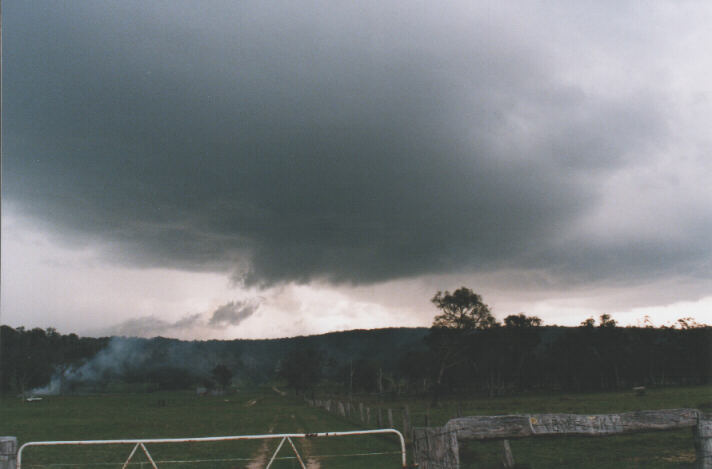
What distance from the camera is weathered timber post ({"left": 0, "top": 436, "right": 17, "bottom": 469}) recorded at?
21.1 ft

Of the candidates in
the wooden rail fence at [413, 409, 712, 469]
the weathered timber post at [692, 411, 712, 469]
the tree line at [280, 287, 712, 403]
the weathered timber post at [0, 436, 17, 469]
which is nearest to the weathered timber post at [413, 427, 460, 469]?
the wooden rail fence at [413, 409, 712, 469]

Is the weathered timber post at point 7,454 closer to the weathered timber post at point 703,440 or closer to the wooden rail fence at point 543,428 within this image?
the wooden rail fence at point 543,428

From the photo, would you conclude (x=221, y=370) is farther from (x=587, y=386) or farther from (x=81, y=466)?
(x=81, y=466)

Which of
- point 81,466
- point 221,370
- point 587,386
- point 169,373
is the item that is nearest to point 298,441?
point 81,466

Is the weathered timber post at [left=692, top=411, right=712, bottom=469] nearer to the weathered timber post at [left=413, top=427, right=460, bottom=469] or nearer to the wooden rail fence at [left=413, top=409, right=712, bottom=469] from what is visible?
the wooden rail fence at [left=413, top=409, right=712, bottom=469]

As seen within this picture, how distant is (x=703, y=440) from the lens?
6.13 metres

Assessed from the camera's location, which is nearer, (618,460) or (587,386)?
(618,460)

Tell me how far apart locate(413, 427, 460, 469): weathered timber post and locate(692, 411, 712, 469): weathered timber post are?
2835 millimetres

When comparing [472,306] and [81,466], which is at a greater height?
[472,306]

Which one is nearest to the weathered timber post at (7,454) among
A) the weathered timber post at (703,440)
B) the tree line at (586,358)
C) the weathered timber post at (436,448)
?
the weathered timber post at (436,448)

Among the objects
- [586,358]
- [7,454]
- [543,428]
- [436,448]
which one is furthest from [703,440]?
[586,358]

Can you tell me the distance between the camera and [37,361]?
489 feet

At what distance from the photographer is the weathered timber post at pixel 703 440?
20.0 ft

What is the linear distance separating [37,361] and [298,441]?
153919mm
